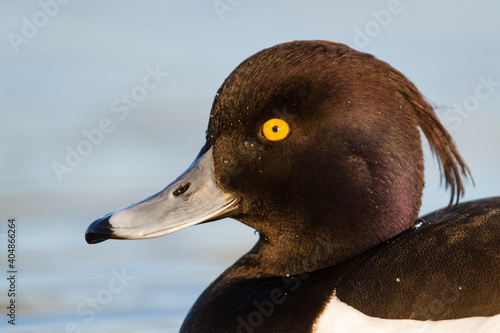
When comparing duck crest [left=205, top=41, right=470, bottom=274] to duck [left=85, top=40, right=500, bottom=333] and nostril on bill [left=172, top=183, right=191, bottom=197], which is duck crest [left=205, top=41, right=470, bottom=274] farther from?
nostril on bill [left=172, top=183, right=191, bottom=197]

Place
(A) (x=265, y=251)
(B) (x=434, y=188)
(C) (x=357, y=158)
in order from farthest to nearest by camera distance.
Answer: (B) (x=434, y=188), (A) (x=265, y=251), (C) (x=357, y=158)

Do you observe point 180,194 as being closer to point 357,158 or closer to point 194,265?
point 357,158

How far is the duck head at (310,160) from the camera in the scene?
170 inches

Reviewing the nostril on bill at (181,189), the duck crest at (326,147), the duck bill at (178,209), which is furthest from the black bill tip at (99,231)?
the duck crest at (326,147)

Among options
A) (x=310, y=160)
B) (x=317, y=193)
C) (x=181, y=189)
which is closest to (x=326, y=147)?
(x=310, y=160)

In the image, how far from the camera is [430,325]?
157 inches

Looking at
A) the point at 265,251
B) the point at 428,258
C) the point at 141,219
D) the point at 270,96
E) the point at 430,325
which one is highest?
the point at 270,96

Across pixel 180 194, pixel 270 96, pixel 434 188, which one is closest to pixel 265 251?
pixel 180 194

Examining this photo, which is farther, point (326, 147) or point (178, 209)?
point (178, 209)

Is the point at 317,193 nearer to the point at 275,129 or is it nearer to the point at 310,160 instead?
the point at 310,160

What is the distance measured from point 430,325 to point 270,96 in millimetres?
1276

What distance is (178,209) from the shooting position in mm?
4523

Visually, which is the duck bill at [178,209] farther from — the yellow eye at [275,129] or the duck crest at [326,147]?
the yellow eye at [275,129]

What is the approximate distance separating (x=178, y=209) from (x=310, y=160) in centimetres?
69
